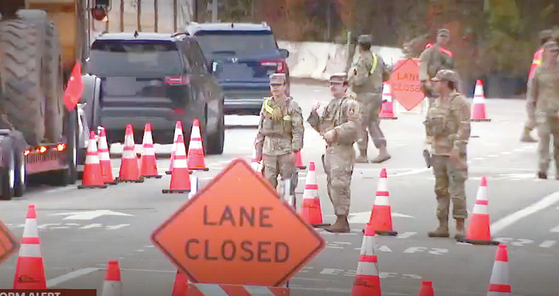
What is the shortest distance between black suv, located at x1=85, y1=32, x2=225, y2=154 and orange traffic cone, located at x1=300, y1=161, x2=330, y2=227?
8017 millimetres

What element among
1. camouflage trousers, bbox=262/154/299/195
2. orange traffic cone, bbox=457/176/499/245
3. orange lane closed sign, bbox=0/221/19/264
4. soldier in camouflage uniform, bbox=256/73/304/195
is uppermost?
orange lane closed sign, bbox=0/221/19/264

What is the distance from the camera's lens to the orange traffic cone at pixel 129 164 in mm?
20016

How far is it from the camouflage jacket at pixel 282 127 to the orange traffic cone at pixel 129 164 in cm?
549

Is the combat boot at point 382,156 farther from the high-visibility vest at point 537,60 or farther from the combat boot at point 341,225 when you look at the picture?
the combat boot at point 341,225

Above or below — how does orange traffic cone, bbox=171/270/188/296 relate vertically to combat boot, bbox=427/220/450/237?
above

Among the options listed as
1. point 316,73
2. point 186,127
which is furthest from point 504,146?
point 316,73

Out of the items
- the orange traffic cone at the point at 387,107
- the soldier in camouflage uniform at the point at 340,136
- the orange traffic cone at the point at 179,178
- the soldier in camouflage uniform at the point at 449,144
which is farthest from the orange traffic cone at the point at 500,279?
the orange traffic cone at the point at 387,107

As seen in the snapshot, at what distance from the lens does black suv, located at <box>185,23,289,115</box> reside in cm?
2922

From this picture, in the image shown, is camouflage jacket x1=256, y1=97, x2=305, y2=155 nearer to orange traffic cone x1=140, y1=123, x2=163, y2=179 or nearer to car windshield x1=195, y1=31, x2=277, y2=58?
orange traffic cone x1=140, y1=123, x2=163, y2=179

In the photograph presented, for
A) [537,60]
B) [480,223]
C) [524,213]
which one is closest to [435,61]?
[537,60]

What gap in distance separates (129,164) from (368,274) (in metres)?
11.0

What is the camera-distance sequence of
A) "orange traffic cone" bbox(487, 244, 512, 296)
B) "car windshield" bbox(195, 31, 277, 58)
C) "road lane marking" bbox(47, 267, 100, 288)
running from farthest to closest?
"car windshield" bbox(195, 31, 277, 58)
"road lane marking" bbox(47, 267, 100, 288)
"orange traffic cone" bbox(487, 244, 512, 296)

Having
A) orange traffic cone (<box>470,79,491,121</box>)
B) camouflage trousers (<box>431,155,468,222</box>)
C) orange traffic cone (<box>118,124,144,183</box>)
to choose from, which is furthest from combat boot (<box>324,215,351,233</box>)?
orange traffic cone (<box>470,79,491,121</box>)

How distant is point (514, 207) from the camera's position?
17203 millimetres
